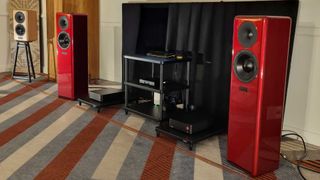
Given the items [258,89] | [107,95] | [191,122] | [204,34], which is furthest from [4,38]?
[258,89]

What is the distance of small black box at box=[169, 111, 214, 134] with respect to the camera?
250 cm

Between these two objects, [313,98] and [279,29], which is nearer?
[279,29]

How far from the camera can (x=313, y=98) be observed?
8.32 feet

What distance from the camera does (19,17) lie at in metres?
4.32

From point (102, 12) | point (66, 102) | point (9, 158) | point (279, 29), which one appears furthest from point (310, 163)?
point (102, 12)

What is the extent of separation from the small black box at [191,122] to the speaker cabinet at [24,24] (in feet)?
8.15

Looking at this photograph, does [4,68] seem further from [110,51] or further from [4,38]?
[110,51]

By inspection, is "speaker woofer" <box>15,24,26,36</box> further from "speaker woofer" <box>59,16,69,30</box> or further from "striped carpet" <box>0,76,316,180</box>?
"striped carpet" <box>0,76,316,180</box>

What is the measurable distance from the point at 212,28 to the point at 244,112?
105 centimetres

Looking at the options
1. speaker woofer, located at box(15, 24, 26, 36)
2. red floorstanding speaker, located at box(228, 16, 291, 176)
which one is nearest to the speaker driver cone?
speaker woofer, located at box(15, 24, 26, 36)

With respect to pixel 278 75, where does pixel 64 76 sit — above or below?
below

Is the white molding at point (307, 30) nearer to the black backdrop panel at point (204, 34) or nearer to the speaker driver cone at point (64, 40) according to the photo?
the black backdrop panel at point (204, 34)

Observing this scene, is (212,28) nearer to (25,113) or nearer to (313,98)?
(313,98)

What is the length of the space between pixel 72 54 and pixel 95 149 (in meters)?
1.42
